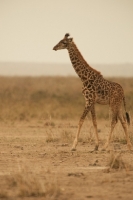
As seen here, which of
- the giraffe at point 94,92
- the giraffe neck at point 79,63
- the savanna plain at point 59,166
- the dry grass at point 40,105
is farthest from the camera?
the dry grass at point 40,105

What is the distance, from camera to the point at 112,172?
11.2 meters

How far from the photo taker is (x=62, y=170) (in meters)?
11.5

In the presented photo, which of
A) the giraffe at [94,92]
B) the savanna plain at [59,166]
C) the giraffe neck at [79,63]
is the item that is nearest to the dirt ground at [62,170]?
the savanna plain at [59,166]

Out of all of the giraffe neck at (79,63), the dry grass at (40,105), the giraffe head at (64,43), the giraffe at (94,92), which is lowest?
the dry grass at (40,105)

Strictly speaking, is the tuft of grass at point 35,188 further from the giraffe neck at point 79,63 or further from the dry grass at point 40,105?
the dry grass at point 40,105

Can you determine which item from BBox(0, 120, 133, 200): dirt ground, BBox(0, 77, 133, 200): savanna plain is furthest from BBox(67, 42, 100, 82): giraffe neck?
BBox(0, 120, 133, 200): dirt ground

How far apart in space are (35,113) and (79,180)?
19295mm

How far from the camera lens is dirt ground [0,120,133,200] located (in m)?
9.14

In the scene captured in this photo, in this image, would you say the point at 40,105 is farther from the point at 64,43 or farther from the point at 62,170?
the point at 62,170

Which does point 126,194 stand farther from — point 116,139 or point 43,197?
point 116,139

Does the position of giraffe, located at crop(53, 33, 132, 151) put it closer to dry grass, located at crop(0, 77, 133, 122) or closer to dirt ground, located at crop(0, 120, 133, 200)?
dirt ground, located at crop(0, 120, 133, 200)

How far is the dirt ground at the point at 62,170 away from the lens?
9141mm

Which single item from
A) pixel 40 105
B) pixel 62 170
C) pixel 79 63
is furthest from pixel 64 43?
pixel 40 105

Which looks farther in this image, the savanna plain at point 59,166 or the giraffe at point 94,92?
the giraffe at point 94,92
